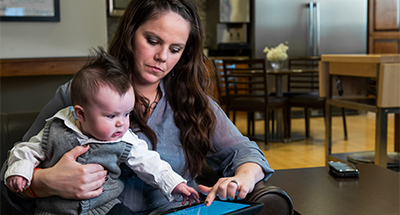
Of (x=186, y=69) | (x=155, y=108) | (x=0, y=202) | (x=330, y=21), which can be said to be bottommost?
(x=0, y=202)

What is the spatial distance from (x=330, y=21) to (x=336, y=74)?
12.4ft

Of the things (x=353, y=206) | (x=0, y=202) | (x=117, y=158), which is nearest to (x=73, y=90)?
(x=117, y=158)

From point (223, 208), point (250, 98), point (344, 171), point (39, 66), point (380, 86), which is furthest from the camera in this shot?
point (250, 98)

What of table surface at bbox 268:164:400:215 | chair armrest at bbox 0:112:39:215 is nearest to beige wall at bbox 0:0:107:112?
chair armrest at bbox 0:112:39:215

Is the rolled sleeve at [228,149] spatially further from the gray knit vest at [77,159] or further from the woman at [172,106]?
the gray knit vest at [77,159]

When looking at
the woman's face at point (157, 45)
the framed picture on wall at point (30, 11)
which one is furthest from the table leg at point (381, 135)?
the framed picture on wall at point (30, 11)

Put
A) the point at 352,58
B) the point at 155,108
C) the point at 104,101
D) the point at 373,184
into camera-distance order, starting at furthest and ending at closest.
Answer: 1. the point at 352,58
2. the point at 373,184
3. the point at 155,108
4. the point at 104,101

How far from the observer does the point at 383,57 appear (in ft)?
8.99

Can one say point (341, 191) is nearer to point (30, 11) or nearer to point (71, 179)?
point (71, 179)

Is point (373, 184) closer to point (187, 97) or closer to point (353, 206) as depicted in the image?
point (353, 206)

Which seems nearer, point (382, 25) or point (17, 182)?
point (17, 182)

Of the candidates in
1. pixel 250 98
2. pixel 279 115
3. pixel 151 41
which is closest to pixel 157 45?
pixel 151 41

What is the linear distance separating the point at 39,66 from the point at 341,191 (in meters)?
3.09

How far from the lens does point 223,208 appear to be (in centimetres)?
109
